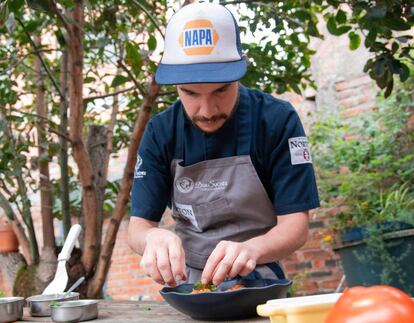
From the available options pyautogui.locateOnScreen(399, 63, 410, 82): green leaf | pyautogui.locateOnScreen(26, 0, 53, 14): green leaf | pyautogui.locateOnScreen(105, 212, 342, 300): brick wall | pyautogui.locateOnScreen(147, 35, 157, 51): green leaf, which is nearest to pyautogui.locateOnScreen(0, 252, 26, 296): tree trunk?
pyautogui.locateOnScreen(105, 212, 342, 300): brick wall

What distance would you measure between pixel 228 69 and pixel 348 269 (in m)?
2.31

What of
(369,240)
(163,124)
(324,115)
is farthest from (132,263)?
(163,124)

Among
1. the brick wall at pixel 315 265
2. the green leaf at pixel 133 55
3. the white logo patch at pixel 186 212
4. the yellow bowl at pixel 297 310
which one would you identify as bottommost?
the brick wall at pixel 315 265

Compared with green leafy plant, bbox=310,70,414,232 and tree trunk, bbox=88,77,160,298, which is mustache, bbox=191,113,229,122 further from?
green leafy plant, bbox=310,70,414,232

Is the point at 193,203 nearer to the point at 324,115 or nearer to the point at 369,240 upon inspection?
the point at 369,240

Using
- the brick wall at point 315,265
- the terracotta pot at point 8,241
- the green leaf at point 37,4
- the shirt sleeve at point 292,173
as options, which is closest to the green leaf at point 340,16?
the shirt sleeve at point 292,173

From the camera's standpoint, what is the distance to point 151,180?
1643 mm

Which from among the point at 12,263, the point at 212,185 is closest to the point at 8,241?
the point at 12,263

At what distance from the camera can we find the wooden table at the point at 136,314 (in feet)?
3.81

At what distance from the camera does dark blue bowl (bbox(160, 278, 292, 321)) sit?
985 millimetres

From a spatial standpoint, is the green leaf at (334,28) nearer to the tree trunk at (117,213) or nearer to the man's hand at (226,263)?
the tree trunk at (117,213)

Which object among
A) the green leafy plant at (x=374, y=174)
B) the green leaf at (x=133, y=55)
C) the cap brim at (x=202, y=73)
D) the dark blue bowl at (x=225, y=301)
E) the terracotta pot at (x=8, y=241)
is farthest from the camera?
the green leafy plant at (x=374, y=174)

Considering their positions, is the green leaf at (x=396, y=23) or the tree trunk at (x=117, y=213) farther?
the tree trunk at (x=117, y=213)

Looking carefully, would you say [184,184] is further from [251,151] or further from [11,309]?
[11,309]
